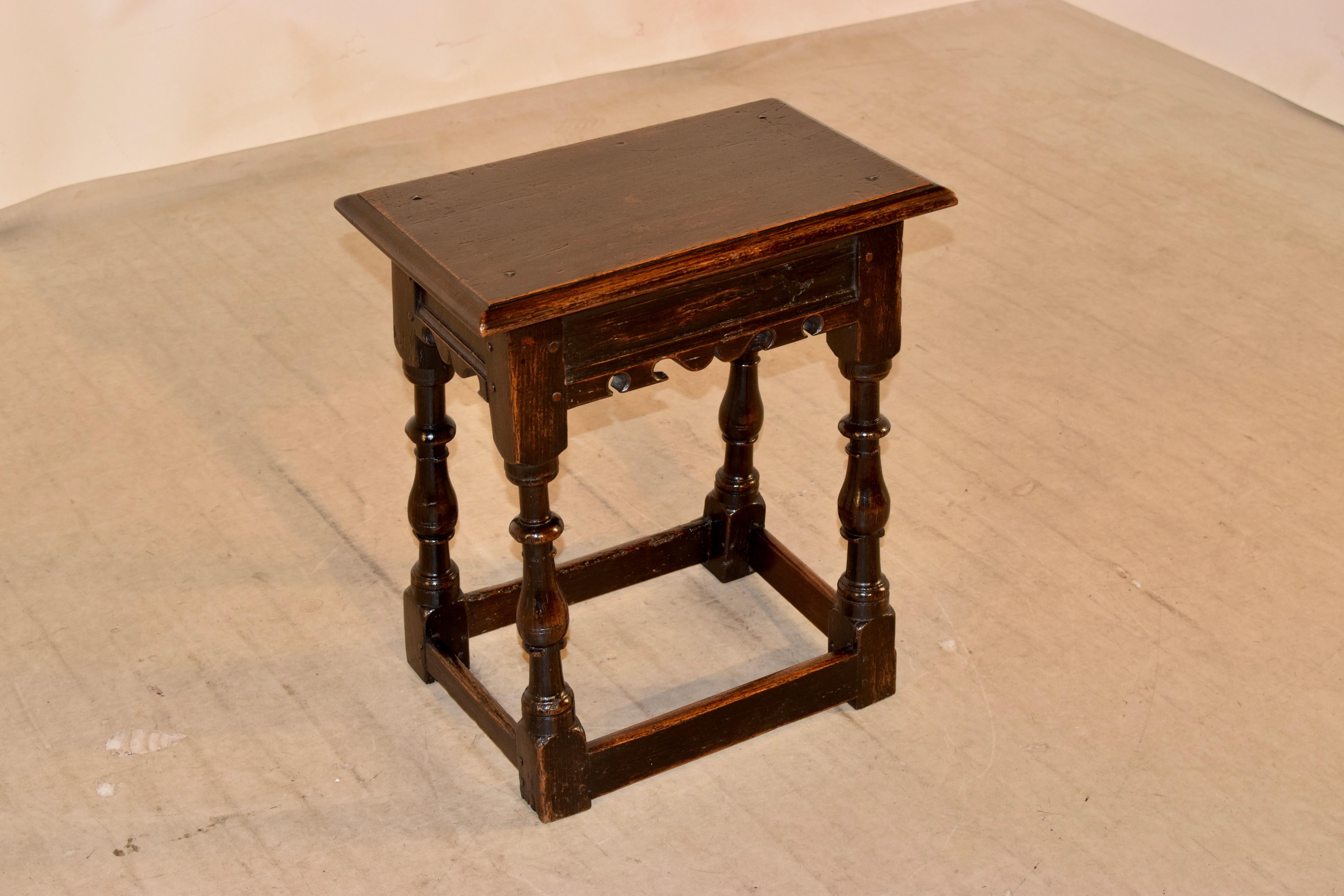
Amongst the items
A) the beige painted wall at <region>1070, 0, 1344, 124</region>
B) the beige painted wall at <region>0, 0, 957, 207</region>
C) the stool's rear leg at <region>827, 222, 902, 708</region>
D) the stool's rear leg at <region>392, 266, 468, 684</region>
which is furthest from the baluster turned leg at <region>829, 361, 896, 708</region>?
the beige painted wall at <region>1070, 0, 1344, 124</region>

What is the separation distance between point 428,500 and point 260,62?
2.47m

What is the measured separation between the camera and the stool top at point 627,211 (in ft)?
6.79

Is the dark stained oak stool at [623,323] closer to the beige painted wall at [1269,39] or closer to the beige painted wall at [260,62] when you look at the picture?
the beige painted wall at [260,62]

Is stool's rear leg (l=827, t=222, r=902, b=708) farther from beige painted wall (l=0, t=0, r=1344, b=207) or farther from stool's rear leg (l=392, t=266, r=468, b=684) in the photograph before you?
beige painted wall (l=0, t=0, r=1344, b=207)

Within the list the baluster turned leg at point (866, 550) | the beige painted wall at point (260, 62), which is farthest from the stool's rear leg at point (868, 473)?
the beige painted wall at point (260, 62)

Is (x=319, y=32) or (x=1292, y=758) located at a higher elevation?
(x=319, y=32)

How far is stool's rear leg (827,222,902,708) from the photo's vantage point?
7.59 feet

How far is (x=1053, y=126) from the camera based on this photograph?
4.80 metres

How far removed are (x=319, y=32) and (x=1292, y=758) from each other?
3292mm

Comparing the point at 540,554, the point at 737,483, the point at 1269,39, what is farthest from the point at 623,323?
the point at 1269,39

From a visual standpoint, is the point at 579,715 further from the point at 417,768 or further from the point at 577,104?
the point at 577,104

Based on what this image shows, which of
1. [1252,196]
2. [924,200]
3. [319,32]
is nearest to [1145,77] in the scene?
[1252,196]

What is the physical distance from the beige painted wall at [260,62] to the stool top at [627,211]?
2.33m

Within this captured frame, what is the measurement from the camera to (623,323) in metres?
2.12
